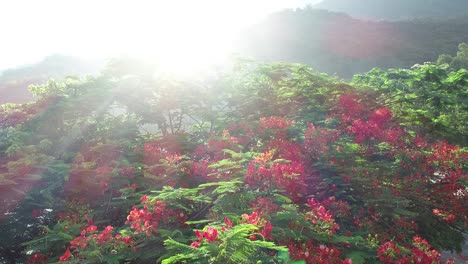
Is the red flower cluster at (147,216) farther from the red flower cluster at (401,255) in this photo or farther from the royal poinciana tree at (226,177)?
the red flower cluster at (401,255)

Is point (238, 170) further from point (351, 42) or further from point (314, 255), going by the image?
point (351, 42)

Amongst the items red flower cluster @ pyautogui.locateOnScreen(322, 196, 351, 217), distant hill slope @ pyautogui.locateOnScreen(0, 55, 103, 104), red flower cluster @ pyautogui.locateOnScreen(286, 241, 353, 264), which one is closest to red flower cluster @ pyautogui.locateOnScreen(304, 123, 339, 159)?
red flower cluster @ pyautogui.locateOnScreen(322, 196, 351, 217)

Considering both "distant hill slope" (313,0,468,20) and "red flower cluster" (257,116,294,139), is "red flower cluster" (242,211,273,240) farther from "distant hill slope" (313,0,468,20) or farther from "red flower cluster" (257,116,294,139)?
"distant hill slope" (313,0,468,20)

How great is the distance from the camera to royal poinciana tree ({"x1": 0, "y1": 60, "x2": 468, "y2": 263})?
15.6ft

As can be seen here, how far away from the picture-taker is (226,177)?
Answer: 6.26 m

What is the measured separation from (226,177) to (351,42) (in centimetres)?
4990

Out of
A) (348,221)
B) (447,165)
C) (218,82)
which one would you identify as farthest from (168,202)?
(218,82)

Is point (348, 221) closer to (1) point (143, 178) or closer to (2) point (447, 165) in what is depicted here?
(2) point (447, 165)

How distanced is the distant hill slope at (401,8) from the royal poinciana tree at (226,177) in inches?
3160

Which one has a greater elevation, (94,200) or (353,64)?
(94,200)

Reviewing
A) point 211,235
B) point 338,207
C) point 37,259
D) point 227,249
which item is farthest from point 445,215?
point 37,259

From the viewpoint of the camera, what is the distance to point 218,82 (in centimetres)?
1174

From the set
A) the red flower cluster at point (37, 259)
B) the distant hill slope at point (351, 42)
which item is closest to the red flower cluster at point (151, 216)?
the red flower cluster at point (37, 259)

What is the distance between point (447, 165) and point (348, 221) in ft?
7.38
